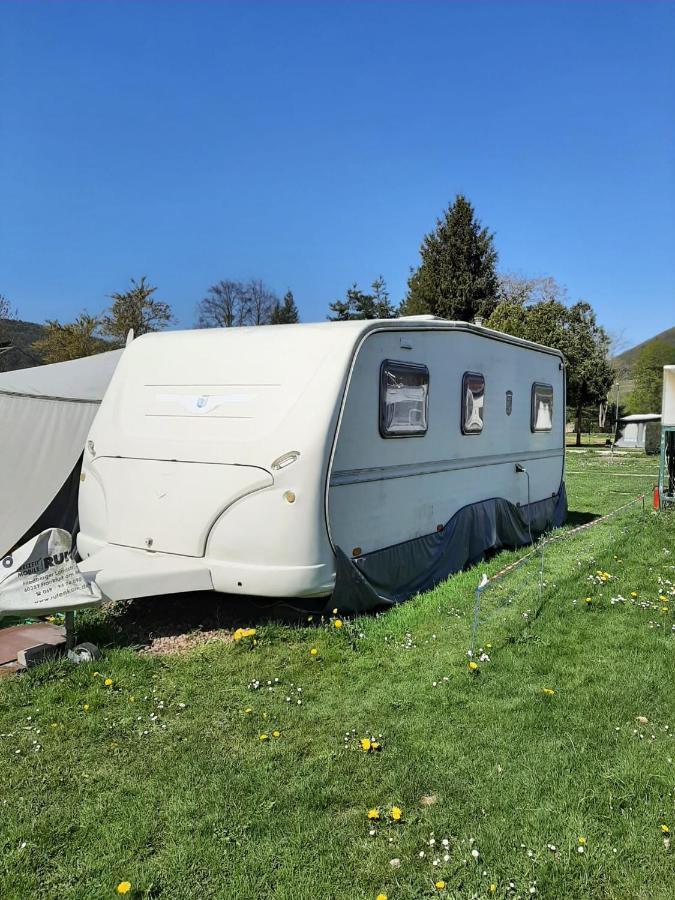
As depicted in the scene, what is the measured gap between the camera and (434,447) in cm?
659

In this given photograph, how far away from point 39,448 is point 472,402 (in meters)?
4.56

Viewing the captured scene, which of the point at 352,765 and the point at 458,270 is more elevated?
Result: the point at 458,270

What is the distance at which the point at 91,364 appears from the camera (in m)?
8.23

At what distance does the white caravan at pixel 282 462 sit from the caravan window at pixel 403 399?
0.02 metres

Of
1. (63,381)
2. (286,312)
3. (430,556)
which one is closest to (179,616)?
(430,556)

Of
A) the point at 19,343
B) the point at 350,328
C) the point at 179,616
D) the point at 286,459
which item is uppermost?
the point at 19,343

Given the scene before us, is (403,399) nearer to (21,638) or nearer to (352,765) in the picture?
(352,765)

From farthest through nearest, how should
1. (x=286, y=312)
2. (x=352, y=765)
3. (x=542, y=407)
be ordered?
(x=286, y=312), (x=542, y=407), (x=352, y=765)

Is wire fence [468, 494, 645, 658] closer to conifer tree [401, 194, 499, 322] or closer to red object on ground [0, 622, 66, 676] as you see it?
red object on ground [0, 622, 66, 676]

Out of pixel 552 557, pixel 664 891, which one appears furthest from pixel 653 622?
pixel 664 891

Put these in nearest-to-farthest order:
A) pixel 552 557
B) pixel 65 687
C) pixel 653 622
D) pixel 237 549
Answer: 1. pixel 65 687
2. pixel 237 549
3. pixel 653 622
4. pixel 552 557

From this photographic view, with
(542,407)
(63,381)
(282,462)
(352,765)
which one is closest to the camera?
(352,765)

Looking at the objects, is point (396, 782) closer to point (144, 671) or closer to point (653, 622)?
point (144, 671)

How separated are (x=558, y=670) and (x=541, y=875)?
2.08 metres
